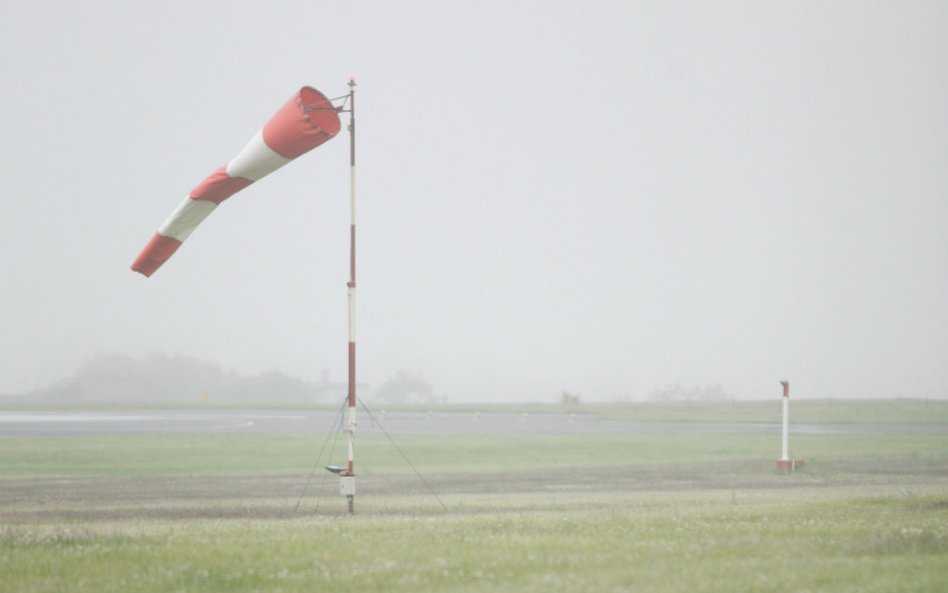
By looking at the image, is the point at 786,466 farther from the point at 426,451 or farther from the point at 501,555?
the point at 501,555

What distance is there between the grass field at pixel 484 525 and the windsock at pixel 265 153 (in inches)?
171

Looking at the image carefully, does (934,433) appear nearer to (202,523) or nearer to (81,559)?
(202,523)

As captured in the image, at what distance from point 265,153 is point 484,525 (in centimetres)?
599

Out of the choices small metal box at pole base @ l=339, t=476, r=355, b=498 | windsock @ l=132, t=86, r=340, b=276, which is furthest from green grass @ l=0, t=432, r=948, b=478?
windsock @ l=132, t=86, r=340, b=276

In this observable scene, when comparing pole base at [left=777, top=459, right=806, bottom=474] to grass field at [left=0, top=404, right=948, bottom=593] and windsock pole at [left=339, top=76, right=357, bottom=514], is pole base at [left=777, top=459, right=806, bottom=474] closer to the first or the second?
grass field at [left=0, top=404, right=948, bottom=593]

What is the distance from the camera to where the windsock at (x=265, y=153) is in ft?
50.9

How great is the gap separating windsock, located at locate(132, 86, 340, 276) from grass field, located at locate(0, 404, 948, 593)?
4341mm

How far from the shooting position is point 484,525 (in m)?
13.4

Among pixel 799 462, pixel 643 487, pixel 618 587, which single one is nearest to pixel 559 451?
pixel 799 462

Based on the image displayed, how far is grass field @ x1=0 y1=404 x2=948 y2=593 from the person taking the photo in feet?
31.6

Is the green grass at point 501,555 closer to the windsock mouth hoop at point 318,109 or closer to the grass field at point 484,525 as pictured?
the grass field at point 484,525

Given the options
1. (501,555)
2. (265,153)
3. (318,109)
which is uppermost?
(318,109)

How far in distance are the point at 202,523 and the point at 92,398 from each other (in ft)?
359

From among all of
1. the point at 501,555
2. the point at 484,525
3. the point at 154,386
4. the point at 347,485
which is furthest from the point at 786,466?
the point at 154,386
